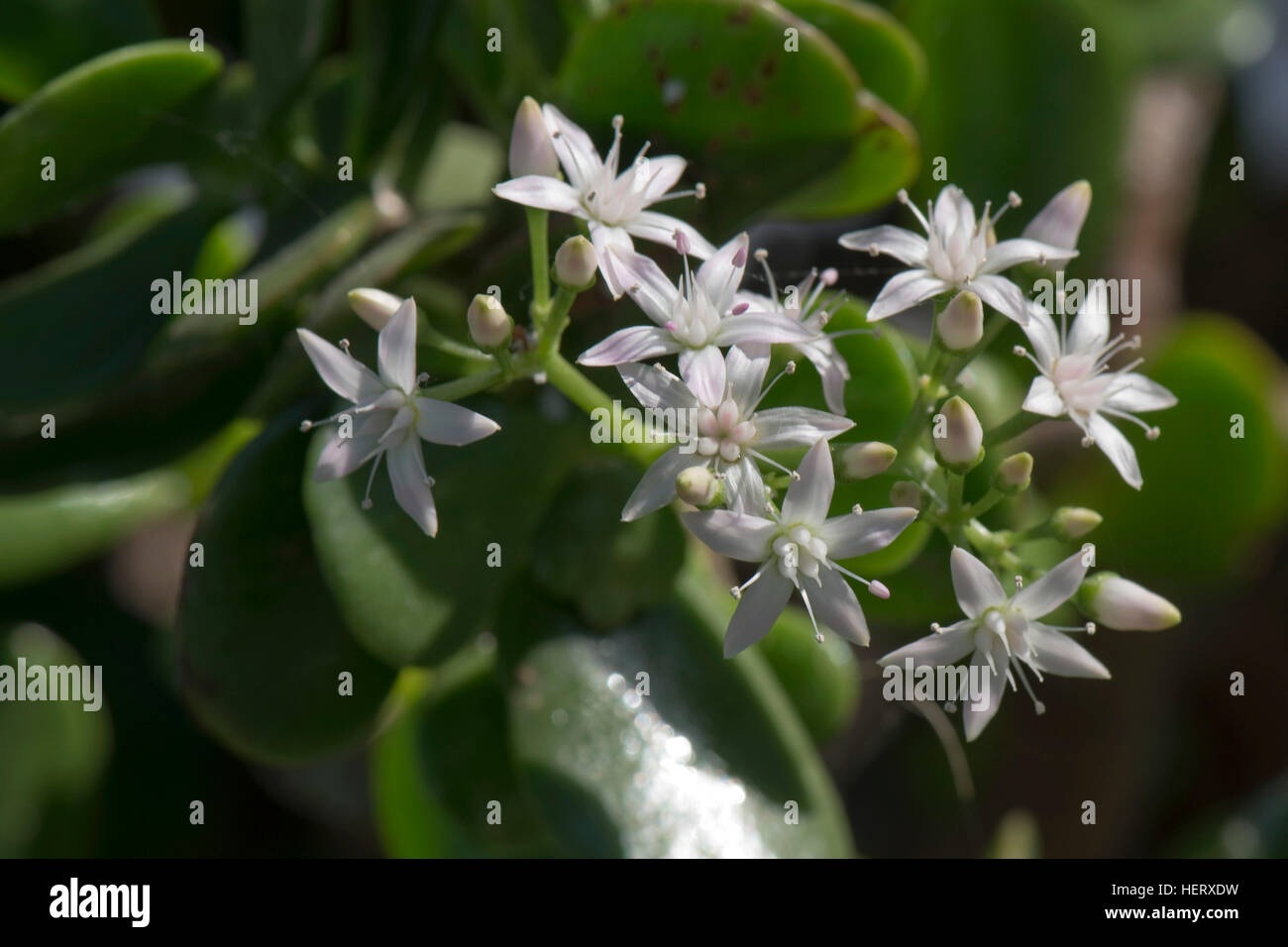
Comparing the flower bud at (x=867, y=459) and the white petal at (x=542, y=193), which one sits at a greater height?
the white petal at (x=542, y=193)

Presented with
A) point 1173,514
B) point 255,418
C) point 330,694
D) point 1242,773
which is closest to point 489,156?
point 255,418

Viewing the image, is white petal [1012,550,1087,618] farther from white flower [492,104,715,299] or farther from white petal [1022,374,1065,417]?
white flower [492,104,715,299]

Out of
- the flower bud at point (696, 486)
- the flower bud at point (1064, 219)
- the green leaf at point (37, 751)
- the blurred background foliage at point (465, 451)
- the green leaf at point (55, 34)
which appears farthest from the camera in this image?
the green leaf at point (37, 751)

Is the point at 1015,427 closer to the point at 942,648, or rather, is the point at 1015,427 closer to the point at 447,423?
the point at 942,648

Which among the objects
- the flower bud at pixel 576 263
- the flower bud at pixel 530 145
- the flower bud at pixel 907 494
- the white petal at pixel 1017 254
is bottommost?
the flower bud at pixel 907 494

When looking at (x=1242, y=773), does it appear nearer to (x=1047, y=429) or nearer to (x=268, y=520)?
(x=1047, y=429)

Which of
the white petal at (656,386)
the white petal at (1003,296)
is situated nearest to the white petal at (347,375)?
the white petal at (656,386)

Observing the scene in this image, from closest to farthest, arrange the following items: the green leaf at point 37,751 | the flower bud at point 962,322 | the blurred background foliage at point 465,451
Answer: the flower bud at point 962,322 → the blurred background foliage at point 465,451 → the green leaf at point 37,751

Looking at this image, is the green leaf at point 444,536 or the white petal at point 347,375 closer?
the white petal at point 347,375

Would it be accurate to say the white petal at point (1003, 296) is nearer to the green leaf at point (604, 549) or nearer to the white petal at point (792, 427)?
the white petal at point (792, 427)
